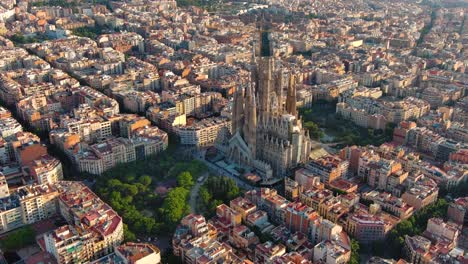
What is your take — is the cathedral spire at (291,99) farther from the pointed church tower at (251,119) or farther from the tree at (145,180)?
the tree at (145,180)

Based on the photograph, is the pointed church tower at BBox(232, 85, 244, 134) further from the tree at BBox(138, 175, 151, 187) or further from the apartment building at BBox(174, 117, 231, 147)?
the tree at BBox(138, 175, 151, 187)

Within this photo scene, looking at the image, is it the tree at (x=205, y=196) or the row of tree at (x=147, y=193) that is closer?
the row of tree at (x=147, y=193)

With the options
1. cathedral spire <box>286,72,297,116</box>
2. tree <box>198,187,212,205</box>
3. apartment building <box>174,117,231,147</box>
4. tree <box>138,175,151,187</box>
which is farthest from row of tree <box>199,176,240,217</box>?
cathedral spire <box>286,72,297,116</box>

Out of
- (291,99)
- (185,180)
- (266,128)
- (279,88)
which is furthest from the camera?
(291,99)

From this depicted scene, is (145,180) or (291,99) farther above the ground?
(291,99)

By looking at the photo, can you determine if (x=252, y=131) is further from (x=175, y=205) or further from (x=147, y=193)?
(x=147, y=193)

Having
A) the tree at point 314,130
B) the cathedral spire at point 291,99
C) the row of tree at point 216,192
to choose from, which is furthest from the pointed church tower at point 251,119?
the tree at point 314,130

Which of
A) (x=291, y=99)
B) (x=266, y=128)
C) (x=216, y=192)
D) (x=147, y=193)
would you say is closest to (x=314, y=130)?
(x=291, y=99)

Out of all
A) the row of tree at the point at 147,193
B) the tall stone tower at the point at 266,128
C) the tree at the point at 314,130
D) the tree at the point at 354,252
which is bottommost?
the tree at the point at 354,252

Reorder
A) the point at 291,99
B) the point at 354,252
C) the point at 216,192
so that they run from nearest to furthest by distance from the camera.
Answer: the point at 354,252 → the point at 216,192 → the point at 291,99

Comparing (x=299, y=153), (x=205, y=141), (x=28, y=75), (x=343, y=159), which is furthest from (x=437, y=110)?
(x=28, y=75)
